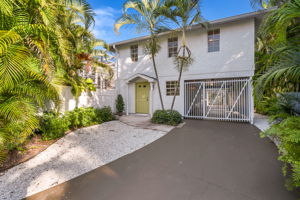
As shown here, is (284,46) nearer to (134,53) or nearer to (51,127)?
(51,127)

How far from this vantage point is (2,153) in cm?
273

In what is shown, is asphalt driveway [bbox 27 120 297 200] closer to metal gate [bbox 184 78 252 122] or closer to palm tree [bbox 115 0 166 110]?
metal gate [bbox 184 78 252 122]

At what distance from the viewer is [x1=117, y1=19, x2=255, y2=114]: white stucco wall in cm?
714

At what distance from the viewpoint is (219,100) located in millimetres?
7766

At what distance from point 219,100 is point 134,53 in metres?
6.35

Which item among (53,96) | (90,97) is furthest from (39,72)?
(90,97)

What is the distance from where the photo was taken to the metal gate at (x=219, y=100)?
7219 millimetres

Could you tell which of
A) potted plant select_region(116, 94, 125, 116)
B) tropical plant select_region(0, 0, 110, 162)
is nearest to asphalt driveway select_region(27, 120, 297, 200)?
tropical plant select_region(0, 0, 110, 162)

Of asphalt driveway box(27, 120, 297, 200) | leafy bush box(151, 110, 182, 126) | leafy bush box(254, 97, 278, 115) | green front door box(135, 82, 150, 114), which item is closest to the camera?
asphalt driveway box(27, 120, 297, 200)

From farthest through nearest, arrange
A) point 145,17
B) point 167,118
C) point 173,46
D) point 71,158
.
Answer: point 173,46 < point 167,118 < point 145,17 < point 71,158

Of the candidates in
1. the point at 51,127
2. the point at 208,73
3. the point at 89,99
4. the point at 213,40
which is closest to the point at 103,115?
the point at 89,99

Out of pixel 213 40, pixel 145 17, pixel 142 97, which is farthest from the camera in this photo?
pixel 142 97

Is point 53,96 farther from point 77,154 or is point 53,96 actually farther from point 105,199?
point 105,199

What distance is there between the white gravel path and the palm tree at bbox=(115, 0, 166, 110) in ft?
15.0
